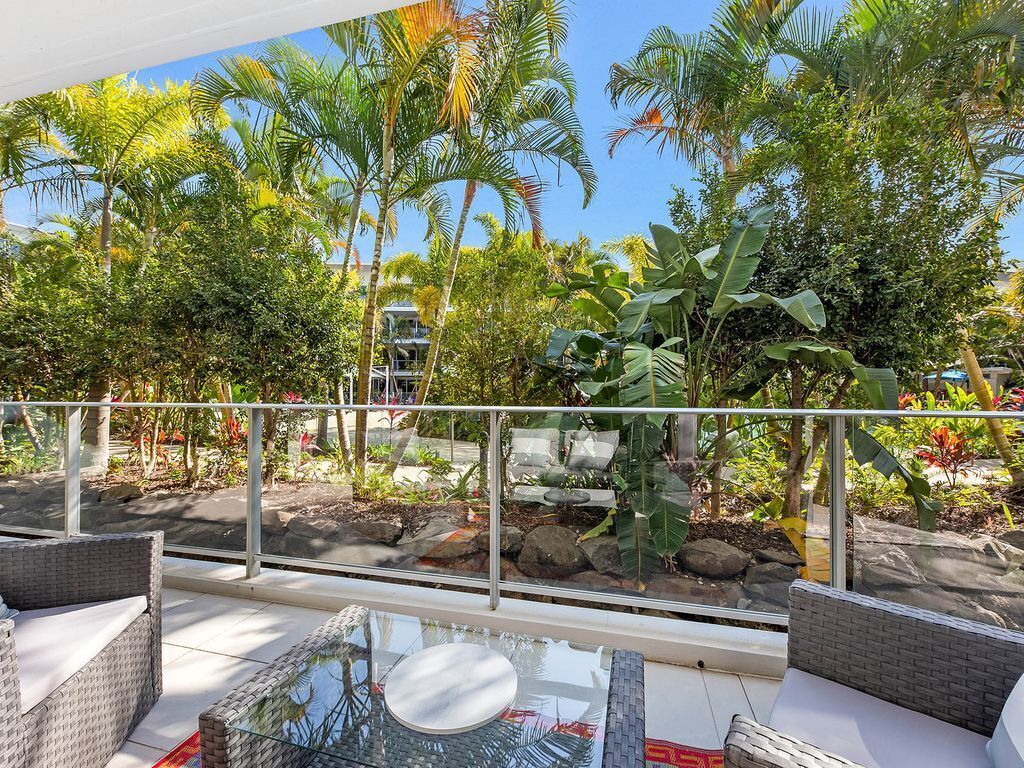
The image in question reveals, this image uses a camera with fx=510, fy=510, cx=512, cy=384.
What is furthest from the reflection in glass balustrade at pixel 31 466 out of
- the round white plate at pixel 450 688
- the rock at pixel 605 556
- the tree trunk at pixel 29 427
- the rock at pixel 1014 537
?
the rock at pixel 1014 537

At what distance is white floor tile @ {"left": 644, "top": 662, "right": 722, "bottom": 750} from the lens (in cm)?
191

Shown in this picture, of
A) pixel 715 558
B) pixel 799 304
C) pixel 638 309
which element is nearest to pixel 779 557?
pixel 715 558

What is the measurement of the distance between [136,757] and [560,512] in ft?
6.35

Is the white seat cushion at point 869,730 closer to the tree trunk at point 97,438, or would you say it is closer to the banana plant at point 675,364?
the banana plant at point 675,364

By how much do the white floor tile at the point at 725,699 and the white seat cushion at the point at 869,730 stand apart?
634mm

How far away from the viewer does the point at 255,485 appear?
129 inches

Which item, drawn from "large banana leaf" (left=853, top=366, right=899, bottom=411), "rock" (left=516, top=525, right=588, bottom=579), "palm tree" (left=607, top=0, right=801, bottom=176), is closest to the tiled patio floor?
"rock" (left=516, top=525, right=588, bottom=579)

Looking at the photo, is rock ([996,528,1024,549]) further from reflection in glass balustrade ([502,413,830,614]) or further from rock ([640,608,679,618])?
rock ([640,608,679,618])

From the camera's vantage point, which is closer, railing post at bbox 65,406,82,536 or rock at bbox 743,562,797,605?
rock at bbox 743,562,797,605

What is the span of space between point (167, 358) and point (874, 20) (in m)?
9.82

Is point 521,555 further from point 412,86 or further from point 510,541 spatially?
point 412,86

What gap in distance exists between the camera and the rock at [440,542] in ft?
9.43

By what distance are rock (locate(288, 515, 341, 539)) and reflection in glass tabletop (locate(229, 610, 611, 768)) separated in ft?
4.93

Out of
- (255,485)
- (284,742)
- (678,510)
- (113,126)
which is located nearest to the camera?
(284,742)
